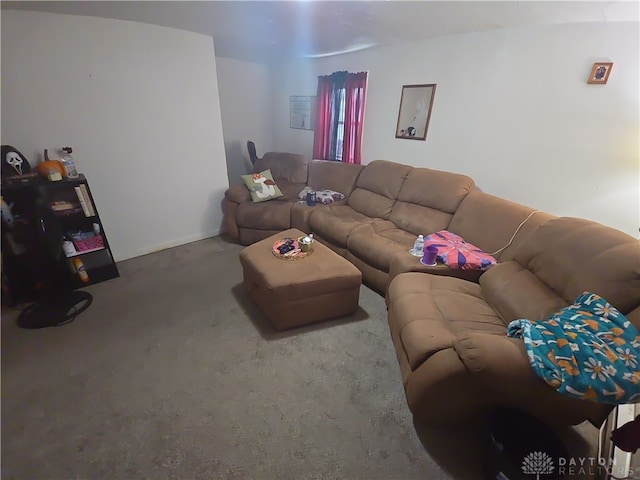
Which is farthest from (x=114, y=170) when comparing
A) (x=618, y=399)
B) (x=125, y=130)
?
(x=618, y=399)

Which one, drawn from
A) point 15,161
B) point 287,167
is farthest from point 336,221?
point 15,161

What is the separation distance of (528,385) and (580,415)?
47cm

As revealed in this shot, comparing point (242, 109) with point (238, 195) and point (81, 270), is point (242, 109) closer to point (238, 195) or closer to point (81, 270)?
point (238, 195)

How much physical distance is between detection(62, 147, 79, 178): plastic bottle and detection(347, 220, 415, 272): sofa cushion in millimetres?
2327

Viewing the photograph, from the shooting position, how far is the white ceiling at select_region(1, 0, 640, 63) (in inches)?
77.5

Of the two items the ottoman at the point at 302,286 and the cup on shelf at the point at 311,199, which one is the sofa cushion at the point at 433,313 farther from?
the cup on shelf at the point at 311,199

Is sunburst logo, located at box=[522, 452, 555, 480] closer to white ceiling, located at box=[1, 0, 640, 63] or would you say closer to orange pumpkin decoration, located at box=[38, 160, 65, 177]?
white ceiling, located at box=[1, 0, 640, 63]

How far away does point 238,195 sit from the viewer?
10.9 feet

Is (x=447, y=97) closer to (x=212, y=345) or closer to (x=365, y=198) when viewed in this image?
(x=365, y=198)

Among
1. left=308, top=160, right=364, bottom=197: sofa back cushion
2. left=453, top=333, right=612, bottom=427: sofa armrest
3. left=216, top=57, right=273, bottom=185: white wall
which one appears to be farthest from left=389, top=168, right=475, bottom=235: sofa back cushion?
left=216, top=57, right=273, bottom=185: white wall

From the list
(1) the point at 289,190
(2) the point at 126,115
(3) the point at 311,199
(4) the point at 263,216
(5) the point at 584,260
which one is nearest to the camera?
(5) the point at 584,260

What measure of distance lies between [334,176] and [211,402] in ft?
8.74

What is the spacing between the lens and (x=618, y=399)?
992 millimetres

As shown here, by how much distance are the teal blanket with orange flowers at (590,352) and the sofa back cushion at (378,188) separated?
1.90m
